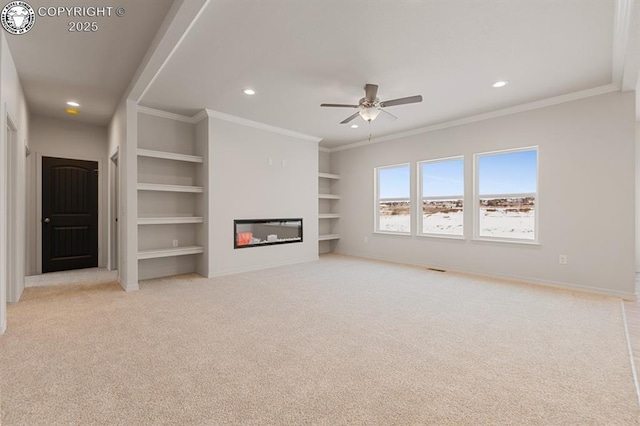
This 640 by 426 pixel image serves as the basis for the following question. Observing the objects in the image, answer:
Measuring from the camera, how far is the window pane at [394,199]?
20.2 ft

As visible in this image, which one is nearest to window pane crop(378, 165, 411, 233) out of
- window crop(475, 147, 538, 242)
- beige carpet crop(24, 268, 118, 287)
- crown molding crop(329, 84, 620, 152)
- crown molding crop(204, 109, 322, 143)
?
crown molding crop(329, 84, 620, 152)

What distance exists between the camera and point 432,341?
2.46 metres

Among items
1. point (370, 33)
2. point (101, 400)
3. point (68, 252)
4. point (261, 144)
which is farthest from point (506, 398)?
point (68, 252)

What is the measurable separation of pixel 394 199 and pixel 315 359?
4705mm

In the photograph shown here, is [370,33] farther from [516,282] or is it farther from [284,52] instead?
[516,282]

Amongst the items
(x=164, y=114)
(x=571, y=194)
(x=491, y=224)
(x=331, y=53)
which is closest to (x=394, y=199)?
(x=491, y=224)

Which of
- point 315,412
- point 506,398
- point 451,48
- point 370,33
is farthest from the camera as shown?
point 451,48

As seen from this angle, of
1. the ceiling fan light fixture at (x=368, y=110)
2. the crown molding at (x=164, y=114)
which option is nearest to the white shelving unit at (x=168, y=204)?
the crown molding at (x=164, y=114)

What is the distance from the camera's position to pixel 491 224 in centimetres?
496

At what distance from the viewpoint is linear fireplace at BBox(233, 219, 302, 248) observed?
512 centimetres

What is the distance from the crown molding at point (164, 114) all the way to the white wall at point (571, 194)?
4431 millimetres

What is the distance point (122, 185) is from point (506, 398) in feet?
16.2

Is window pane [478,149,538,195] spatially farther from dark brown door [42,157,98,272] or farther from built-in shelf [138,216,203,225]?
dark brown door [42,157,98,272]

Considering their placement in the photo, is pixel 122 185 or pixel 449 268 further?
pixel 449 268
